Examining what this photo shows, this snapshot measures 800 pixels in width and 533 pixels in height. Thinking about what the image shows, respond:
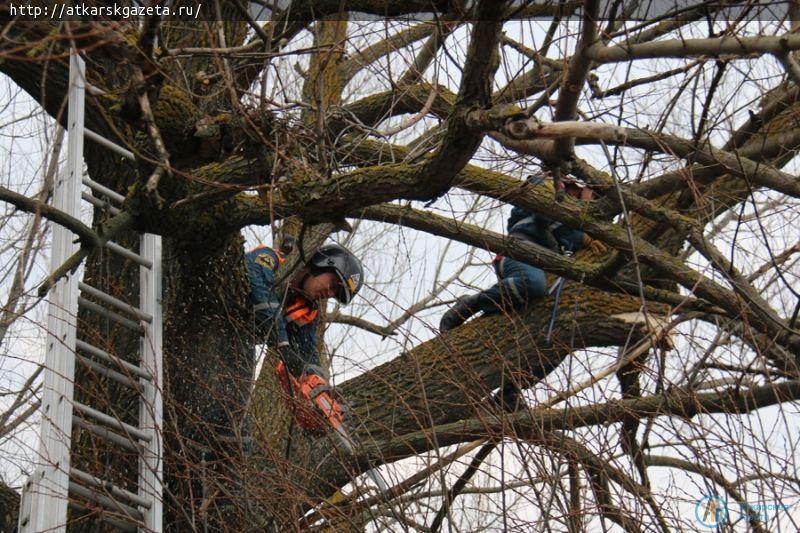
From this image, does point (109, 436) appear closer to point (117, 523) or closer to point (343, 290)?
point (117, 523)

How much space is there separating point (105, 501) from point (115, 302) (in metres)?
0.91

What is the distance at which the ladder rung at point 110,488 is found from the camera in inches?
192

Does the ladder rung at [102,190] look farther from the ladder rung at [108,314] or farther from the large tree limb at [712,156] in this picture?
the large tree limb at [712,156]

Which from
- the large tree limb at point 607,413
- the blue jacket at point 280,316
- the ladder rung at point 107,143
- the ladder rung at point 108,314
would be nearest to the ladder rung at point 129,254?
the ladder rung at point 108,314

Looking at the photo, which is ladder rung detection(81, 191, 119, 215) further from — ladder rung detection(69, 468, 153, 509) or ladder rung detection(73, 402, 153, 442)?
ladder rung detection(69, 468, 153, 509)

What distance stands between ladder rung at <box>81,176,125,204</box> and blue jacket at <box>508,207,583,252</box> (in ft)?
7.71

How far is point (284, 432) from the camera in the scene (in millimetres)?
6570

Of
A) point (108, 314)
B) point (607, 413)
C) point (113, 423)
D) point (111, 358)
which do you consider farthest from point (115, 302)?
point (607, 413)

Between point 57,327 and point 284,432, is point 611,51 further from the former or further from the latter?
point 284,432

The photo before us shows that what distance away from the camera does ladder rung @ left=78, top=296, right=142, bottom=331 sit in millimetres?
5320

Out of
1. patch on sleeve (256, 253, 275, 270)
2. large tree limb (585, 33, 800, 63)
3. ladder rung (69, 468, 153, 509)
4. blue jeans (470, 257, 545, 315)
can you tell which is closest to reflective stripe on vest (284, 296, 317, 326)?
patch on sleeve (256, 253, 275, 270)

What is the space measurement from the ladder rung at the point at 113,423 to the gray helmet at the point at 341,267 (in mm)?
1683

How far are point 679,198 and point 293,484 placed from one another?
268cm

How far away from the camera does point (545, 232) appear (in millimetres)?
7125
